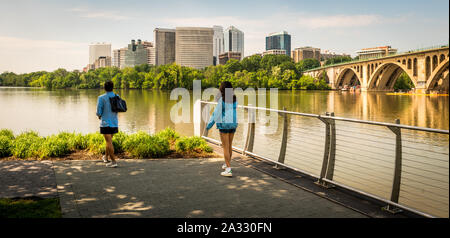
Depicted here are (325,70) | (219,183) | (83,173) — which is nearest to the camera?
(219,183)

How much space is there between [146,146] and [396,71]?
99.7m

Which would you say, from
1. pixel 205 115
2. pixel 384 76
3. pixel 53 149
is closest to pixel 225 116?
pixel 53 149

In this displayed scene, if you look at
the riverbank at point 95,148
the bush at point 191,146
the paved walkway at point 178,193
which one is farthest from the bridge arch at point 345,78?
the paved walkway at point 178,193

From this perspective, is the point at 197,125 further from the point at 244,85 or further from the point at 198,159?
the point at 244,85

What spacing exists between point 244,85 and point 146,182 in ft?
363

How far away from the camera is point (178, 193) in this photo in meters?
5.36

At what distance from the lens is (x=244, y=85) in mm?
115688

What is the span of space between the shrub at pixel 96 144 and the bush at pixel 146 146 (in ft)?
1.82

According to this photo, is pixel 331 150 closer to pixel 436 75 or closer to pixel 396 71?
pixel 436 75

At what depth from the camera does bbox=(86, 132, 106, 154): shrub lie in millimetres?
8406

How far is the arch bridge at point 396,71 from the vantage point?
7112 cm

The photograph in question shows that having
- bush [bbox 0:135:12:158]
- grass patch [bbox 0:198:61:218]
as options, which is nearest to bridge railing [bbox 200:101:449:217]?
grass patch [bbox 0:198:61:218]
